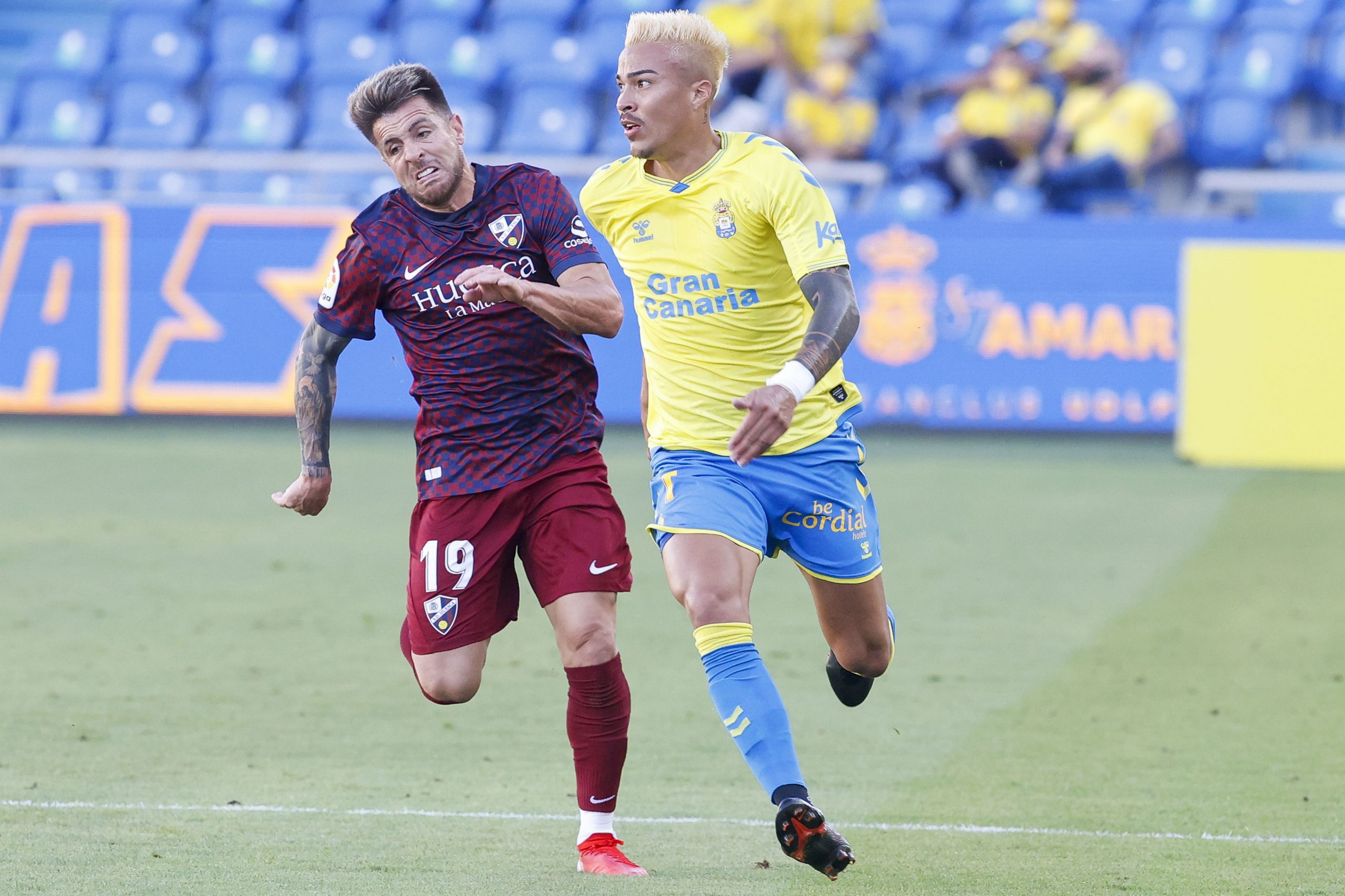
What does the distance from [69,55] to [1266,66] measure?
12.5 m

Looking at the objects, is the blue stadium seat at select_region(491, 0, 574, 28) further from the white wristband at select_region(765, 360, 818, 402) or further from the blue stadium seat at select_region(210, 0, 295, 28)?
the white wristband at select_region(765, 360, 818, 402)

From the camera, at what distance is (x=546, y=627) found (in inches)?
324

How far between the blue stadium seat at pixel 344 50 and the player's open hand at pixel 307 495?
14053 millimetres

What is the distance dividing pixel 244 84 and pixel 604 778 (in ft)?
51.5

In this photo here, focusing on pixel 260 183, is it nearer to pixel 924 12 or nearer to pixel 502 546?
pixel 924 12

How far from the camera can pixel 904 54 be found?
1830cm

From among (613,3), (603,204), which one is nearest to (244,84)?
(613,3)

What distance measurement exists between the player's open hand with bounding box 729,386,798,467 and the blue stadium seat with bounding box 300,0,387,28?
55.2ft

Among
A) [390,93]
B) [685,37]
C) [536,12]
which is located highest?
[685,37]

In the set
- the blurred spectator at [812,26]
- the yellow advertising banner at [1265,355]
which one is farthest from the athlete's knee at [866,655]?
the blurred spectator at [812,26]

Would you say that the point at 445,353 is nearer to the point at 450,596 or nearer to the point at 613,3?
the point at 450,596

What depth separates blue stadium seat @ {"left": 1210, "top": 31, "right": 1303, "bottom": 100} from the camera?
1725 centimetres

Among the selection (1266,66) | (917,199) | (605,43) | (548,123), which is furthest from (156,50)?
(1266,66)

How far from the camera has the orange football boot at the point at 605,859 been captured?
14.5ft
